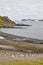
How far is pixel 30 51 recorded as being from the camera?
3353cm

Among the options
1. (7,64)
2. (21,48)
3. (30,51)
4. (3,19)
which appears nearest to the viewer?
(7,64)

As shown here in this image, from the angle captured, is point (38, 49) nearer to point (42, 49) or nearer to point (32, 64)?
point (42, 49)

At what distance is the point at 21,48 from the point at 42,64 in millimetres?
15137

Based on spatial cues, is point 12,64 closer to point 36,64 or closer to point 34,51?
point 36,64

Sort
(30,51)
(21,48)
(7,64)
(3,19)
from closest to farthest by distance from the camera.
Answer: (7,64)
(30,51)
(21,48)
(3,19)

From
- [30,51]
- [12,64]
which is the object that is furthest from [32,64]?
[30,51]

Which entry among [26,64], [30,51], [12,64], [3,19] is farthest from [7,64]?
[3,19]

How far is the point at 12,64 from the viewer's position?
20531mm

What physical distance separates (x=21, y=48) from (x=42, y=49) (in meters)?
3.41

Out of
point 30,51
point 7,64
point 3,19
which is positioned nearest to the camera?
point 7,64

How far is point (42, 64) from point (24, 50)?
43.7ft

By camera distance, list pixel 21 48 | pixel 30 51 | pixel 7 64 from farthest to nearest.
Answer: pixel 21 48 < pixel 30 51 < pixel 7 64

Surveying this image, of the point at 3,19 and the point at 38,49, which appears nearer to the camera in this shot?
the point at 38,49

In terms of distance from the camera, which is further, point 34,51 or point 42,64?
point 34,51
